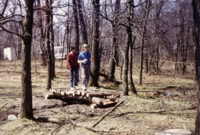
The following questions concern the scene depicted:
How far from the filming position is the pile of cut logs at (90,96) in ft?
22.0

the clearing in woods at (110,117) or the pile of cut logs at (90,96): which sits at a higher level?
the pile of cut logs at (90,96)

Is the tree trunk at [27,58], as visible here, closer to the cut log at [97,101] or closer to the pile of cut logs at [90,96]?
the pile of cut logs at [90,96]

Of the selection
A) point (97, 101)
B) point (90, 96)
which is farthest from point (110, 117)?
point (90, 96)

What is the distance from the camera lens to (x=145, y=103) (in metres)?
7.05

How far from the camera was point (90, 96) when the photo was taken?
702 centimetres

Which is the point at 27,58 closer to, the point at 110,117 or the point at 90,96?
the point at 90,96

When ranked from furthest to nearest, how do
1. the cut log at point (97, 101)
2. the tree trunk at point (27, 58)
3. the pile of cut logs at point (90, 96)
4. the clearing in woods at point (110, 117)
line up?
1. the pile of cut logs at point (90, 96)
2. the cut log at point (97, 101)
3. the tree trunk at point (27, 58)
4. the clearing in woods at point (110, 117)

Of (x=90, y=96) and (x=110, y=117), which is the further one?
(x=90, y=96)

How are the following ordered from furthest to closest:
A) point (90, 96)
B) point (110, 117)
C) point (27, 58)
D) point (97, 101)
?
point (90, 96)
point (97, 101)
point (110, 117)
point (27, 58)

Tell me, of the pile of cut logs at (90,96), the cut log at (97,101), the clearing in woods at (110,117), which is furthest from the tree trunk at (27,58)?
the cut log at (97,101)

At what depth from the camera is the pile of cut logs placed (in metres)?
6.71

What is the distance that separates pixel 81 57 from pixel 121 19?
2.28 metres

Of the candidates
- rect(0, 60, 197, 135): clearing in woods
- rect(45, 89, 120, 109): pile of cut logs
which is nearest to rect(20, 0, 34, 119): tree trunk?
rect(0, 60, 197, 135): clearing in woods

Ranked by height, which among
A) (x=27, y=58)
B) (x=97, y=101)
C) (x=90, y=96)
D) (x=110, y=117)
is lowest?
(x=110, y=117)
